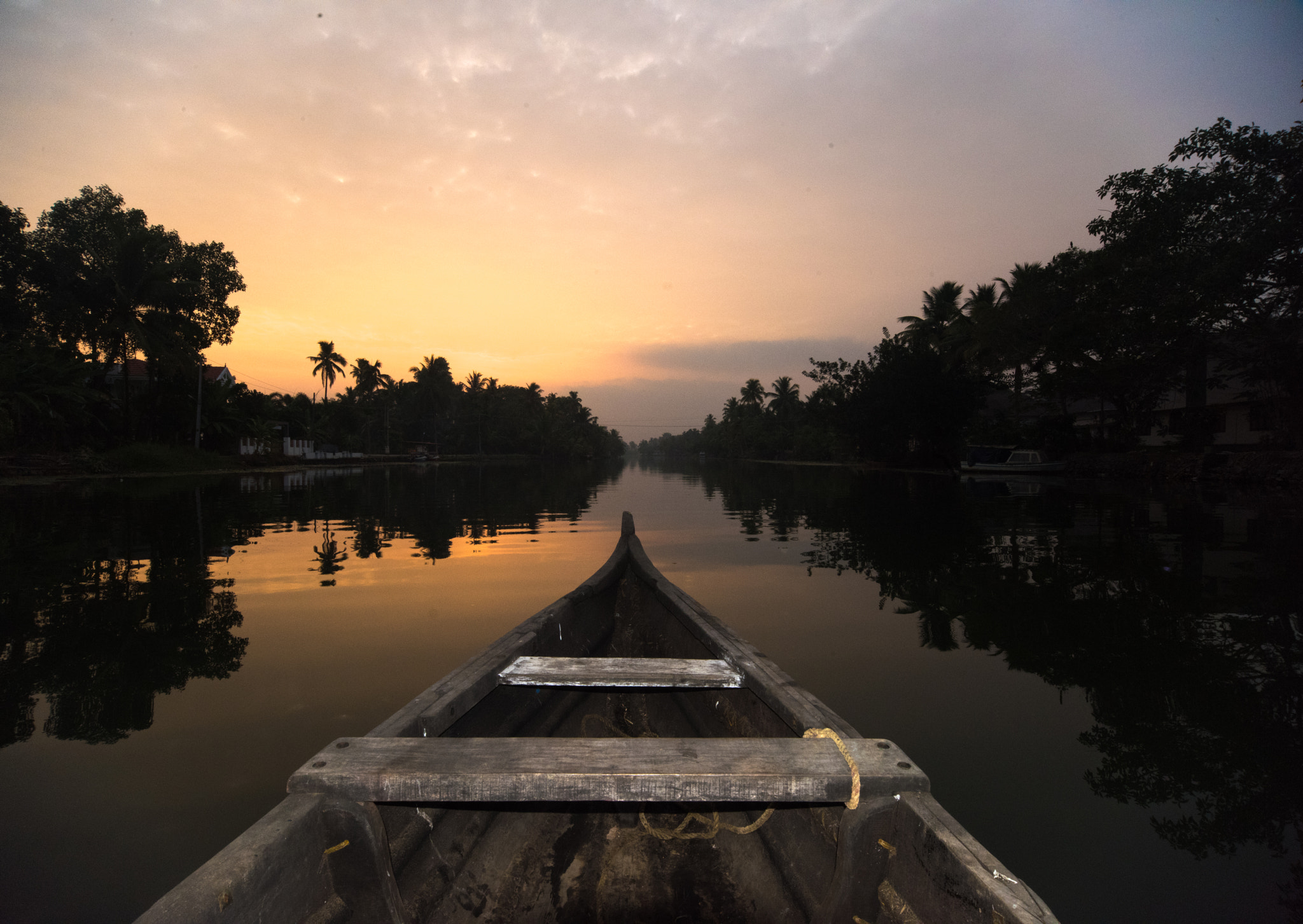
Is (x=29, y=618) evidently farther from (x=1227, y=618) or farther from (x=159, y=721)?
(x=1227, y=618)

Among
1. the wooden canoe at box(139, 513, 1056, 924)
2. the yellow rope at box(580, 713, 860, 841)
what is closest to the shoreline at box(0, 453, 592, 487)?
the wooden canoe at box(139, 513, 1056, 924)

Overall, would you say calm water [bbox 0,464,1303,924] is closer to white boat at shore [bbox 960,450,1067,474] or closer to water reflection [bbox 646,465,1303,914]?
water reflection [bbox 646,465,1303,914]

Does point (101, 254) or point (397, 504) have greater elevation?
point (101, 254)

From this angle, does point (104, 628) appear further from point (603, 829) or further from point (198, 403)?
point (198, 403)

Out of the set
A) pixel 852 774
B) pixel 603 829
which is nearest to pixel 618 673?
pixel 603 829

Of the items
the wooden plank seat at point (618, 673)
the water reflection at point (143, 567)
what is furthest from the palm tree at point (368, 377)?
the wooden plank seat at point (618, 673)

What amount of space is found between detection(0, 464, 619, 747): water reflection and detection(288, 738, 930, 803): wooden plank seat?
315 cm

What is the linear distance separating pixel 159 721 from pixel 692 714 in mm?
3407

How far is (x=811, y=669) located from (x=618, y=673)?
262 cm

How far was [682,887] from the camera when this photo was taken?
2.43 metres

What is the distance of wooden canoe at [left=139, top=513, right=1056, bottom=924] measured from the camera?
169cm

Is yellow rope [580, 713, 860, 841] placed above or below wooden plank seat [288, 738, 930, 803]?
below

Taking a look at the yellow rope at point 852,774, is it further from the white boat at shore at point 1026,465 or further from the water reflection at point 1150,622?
the white boat at shore at point 1026,465

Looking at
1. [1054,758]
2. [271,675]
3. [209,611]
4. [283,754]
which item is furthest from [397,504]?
[1054,758]
